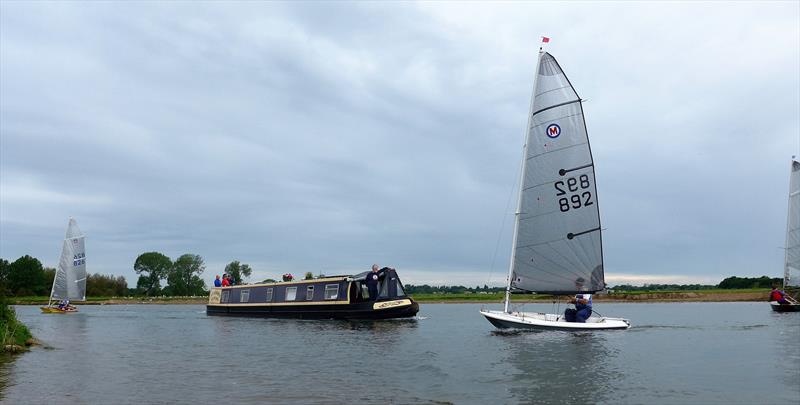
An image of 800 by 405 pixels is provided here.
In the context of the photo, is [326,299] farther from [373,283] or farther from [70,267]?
[70,267]

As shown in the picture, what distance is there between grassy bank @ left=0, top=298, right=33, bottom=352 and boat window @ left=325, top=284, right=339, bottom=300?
1969 centimetres

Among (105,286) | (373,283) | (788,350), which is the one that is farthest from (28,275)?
(788,350)

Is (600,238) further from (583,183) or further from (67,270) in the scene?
(67,270)

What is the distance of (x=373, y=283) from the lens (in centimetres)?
4209

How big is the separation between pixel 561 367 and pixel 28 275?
13911 cm

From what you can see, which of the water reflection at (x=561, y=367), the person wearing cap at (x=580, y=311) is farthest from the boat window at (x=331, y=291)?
the person wearing cap at (x=580, y=311)

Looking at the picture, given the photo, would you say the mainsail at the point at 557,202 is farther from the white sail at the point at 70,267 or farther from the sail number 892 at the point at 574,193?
the white sail at the point at 70,267

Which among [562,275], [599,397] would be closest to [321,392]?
[599,397]

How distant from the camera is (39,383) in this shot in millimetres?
17391

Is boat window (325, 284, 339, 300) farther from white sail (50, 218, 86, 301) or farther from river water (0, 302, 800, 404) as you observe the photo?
white sail (50, 218, 86, 301)

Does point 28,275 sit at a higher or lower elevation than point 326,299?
higher

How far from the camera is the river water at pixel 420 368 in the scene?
1565 centimetres

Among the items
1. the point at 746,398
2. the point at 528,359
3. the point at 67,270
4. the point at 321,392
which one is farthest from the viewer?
the point at 67,270

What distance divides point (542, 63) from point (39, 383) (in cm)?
2500
